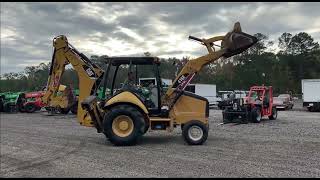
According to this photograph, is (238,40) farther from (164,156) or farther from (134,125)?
(164,156)

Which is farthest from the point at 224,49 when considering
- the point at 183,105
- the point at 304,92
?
the point at 304,92

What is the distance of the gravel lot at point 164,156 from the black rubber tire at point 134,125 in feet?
0.88

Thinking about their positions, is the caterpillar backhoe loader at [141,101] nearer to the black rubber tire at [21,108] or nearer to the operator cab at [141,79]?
the operator cab at [141,79]

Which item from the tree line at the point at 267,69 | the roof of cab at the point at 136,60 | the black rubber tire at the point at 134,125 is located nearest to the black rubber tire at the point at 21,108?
the roof of cab at the point at 136,60

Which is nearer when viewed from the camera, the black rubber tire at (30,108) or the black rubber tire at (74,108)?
the black rubber tire at (74,108)

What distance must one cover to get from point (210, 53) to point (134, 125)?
3.41 m

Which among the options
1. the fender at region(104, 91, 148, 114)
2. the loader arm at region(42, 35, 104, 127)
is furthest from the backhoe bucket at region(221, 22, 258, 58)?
the loader arm at region(42, 35, 104, 127)

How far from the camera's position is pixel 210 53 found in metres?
12.9

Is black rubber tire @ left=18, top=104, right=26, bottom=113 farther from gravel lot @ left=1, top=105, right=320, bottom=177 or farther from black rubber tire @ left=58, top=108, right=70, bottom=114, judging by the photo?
gravel lot @ left=1, top=105, right=320, bottom=177

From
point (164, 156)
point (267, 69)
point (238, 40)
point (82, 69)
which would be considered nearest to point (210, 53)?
point (238, 40)

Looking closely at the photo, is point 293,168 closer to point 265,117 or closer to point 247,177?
point 247,177

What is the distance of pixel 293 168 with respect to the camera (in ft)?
26.5

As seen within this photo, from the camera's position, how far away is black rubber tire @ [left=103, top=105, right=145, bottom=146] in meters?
11.4

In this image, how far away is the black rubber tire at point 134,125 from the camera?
37.5 feet
